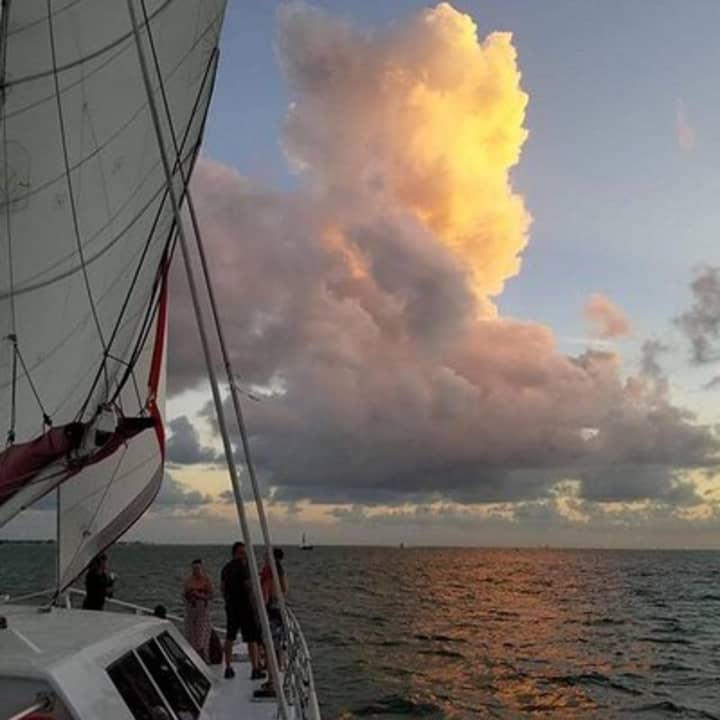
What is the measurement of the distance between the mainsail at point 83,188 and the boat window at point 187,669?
233 cm

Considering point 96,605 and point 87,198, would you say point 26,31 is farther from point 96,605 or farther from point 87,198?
point 96,605

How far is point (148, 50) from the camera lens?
952 centimetres

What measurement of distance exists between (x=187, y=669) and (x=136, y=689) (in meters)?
2.44

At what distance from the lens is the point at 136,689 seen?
27.0ft

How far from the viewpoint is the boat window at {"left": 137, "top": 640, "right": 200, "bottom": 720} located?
9023 millimetres

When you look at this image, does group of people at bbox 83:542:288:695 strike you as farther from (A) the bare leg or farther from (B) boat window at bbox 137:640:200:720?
(B) boat window at bbox 137:640:200:720

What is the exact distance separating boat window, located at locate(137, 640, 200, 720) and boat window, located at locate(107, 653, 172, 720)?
295mm

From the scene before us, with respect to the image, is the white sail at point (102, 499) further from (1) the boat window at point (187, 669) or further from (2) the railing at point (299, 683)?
(2) the railing at point (299, 683)

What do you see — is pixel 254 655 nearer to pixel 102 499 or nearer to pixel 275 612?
pixel 275 612

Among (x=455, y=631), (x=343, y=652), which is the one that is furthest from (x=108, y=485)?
(x=455, y=631)

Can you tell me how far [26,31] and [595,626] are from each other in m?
44.8

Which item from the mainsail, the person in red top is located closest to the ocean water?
the person in red top

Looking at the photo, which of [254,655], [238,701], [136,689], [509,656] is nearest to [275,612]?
[254,655]

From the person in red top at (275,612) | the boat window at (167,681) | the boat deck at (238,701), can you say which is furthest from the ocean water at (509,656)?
the boat window at (167,681)
